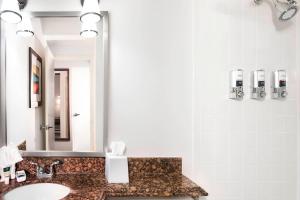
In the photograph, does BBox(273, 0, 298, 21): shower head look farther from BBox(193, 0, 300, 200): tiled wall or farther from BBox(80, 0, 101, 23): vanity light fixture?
BBox(80, 0, 101, 23): vanity light fixture

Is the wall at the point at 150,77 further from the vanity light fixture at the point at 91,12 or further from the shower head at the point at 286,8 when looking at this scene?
the shower head at the point at 286,8

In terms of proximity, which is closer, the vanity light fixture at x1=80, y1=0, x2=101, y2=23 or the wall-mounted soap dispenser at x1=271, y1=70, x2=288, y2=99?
the vanity light fixture at x1=80, y1=0, x2=101, y2=23

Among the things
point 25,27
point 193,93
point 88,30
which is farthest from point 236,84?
point 25,27

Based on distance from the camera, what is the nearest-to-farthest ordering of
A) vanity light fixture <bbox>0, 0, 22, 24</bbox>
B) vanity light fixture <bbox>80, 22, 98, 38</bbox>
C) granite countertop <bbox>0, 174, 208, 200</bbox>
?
granite countertop <bbox>0, 174, 208, 200</bbox> → vanity light fixture <bbox>0, 0, 22, 24</bbox> → vanity light fixture <bbox>80, 22, 98, 38</bbox>

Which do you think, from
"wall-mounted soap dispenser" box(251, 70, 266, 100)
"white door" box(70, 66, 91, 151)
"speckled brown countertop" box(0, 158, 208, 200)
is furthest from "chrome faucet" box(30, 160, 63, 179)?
"wall-mounted soap dispenser" box(251, 70, 266, 100)

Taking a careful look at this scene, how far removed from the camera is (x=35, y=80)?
1.68m

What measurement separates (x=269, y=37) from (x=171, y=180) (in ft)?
3.65

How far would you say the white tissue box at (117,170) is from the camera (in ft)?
4.94

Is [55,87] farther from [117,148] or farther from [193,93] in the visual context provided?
[193,93]

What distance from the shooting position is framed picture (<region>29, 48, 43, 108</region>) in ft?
5.50

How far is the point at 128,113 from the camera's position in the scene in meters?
1.69

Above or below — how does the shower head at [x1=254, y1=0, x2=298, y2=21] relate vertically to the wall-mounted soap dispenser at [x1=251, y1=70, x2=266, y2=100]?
above

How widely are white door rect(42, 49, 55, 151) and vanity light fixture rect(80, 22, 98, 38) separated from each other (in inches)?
10.3

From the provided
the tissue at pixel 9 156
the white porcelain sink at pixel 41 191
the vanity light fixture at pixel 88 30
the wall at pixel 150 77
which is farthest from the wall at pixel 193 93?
the tissue at pixel 9 156
